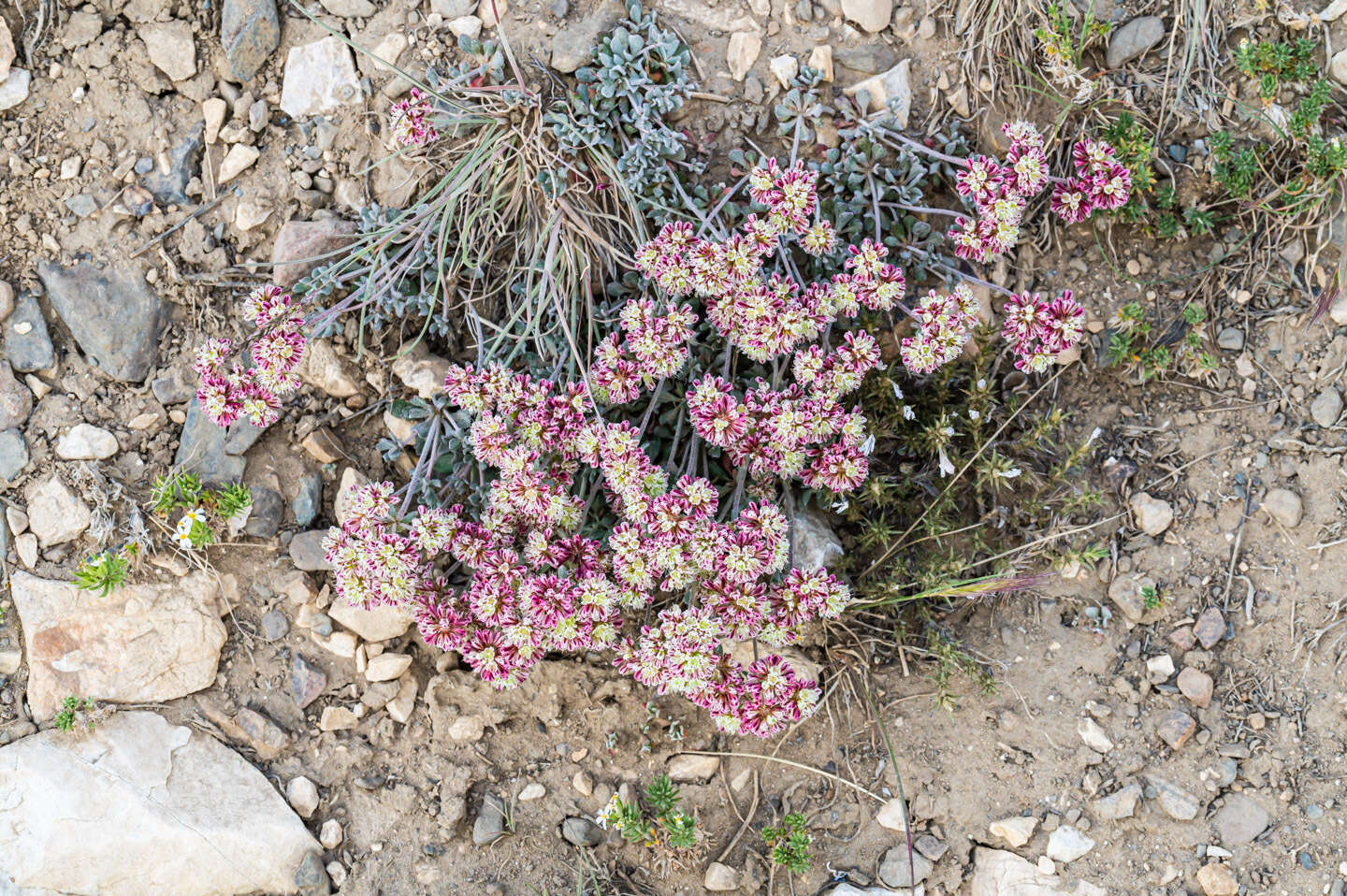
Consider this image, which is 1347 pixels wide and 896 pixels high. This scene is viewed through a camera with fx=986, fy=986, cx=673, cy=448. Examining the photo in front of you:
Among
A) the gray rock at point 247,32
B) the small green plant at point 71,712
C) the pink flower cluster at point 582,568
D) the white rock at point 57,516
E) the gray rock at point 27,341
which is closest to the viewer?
the pink flower cluster at point 582,568

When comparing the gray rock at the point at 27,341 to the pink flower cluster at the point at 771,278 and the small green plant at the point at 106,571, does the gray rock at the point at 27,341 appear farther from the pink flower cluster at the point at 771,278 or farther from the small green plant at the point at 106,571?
the pink flower cluster at the point at 771,278

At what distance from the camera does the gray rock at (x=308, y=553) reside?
3303mm

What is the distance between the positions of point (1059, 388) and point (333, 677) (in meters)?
2.67

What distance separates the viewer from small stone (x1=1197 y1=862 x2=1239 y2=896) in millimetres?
2893

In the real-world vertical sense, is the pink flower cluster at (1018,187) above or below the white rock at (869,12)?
below

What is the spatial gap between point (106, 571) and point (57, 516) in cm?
30

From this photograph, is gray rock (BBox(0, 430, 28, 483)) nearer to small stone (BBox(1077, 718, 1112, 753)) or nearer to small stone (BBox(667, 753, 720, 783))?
small stone (BBox(667, 753, 720, 783))

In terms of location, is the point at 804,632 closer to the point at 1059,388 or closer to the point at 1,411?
the point at 1059,388

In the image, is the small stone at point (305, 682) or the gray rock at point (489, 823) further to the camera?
the small stone at point (305, 682)

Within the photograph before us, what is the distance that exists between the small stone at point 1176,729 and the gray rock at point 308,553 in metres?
2.74

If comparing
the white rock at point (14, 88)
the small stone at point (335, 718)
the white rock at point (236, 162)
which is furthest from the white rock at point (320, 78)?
the small stone at point (335, 718)

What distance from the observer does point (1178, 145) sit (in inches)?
130

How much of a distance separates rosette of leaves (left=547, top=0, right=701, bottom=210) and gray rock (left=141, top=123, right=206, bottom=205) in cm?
130

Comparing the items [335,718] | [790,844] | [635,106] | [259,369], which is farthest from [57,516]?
[790,844]
